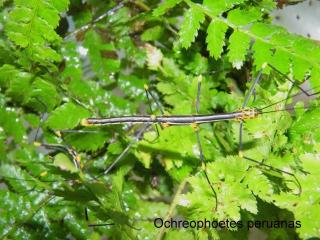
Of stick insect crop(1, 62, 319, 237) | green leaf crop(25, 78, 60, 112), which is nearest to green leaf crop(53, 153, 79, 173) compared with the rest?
stick insect crop(1, 62, 319, 237)

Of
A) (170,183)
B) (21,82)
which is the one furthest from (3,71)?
(170,183)

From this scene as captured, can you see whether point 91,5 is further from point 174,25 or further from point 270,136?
point 270,136

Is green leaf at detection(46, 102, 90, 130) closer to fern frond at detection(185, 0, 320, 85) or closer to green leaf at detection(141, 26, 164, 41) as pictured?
green leaf at detection(141, 26, 164, 41)

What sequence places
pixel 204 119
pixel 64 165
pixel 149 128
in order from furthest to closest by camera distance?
pixel 149 128
pixel 204 119
pixel 64 165

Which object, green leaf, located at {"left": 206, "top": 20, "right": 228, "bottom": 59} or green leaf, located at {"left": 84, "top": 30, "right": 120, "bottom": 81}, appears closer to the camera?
green leaf, located at {"left": 206, "top": 20, "right": 228, "bottom": 59}

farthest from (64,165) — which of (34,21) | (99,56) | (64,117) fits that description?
(99,56)

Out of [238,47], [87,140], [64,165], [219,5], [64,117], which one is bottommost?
[87,140]

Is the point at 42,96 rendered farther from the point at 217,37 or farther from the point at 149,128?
the point at 217,37
